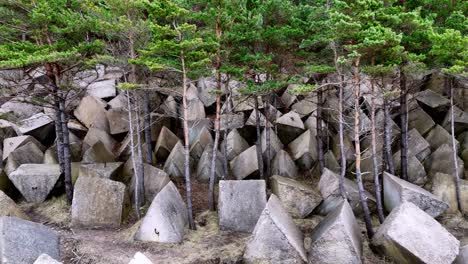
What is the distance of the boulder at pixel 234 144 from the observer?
11.9 meters

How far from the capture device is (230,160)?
11.7m

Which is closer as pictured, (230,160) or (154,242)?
(154,242)

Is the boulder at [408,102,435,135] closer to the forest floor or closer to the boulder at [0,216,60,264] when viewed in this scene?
the forest floor

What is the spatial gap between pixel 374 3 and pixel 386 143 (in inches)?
158

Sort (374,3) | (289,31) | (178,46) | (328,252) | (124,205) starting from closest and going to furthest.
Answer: (328,252), (374,3), (178,46), (289,31), (124,205)

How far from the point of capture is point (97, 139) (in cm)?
1254

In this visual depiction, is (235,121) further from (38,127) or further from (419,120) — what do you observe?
(38,127)

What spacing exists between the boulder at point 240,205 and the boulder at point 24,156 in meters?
6.89

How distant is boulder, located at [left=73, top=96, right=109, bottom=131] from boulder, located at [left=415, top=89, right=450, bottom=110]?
38.2 feet

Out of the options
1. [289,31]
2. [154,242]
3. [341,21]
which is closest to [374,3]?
[341,21]

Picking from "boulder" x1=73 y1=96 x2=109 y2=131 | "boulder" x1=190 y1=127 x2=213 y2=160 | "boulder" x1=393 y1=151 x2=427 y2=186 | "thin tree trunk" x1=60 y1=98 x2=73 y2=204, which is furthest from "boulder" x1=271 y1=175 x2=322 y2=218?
"boulder" x1=73 y1=96 x2=109 y2=131

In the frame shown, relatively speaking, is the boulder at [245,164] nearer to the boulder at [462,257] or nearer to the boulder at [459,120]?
the boulder at [462,257]

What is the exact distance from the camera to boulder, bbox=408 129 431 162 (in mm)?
11258

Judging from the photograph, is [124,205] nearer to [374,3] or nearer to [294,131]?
[294,131]
